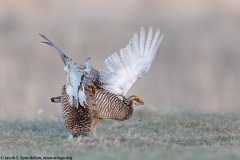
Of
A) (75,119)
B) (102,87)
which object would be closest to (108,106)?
(102,87)

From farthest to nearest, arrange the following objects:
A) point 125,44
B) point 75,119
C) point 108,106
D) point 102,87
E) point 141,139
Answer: point 125,44
point 102,87
point 108,106
point 75,119
point 141,139

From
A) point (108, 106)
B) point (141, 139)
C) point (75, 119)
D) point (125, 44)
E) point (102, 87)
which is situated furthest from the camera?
point (125, 44)

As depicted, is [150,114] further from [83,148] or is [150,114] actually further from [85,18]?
[85,18]

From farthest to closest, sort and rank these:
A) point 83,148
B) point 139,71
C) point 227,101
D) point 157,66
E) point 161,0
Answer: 1. point 161,0
2. point 157,66
3. point 227,101
4. point 139,71
5. point 83,148

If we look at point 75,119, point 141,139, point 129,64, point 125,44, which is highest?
point 125,44

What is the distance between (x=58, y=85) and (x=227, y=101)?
12.9 ft

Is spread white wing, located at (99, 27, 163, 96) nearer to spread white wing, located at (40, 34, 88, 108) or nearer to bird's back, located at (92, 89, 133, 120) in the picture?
bird's back, located at (92, 89, 133, 120)

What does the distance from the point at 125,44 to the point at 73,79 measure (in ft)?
31.2

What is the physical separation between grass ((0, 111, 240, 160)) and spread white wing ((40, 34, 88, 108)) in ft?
1.79

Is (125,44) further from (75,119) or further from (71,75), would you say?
(71,75)

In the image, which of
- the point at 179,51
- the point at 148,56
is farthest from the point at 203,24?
the point at 148,56

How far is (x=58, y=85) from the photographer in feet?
52.0

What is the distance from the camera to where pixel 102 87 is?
930 cm

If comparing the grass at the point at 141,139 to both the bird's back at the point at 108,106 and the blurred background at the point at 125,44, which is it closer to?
the bird's back at the point at 108,106
